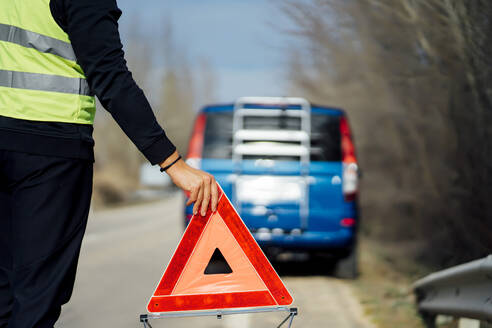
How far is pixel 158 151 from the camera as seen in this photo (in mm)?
2496

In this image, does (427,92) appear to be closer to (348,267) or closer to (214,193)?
(348,267)

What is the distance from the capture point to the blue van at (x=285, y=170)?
27.5 feet

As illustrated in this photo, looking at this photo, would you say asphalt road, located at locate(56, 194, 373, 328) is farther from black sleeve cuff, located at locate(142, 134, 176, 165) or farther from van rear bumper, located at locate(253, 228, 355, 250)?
black sleeve cuff, located at locate(142, 134, 176, 165)

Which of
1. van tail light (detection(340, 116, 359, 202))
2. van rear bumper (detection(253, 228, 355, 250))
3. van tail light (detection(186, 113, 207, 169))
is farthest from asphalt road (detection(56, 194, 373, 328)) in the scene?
van tail light (detection(186, 113, 207, 169))

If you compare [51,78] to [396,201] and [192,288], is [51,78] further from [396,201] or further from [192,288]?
[396,201]

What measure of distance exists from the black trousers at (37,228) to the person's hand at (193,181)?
364 millimetres

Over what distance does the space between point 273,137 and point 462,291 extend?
4767mm

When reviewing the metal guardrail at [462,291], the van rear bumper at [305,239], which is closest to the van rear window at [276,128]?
the van rear bumper at [305,239]

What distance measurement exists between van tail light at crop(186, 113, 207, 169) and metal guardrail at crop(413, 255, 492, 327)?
393cm

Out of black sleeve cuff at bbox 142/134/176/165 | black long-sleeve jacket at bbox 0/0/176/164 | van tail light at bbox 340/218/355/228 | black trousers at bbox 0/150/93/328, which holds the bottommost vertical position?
van tail light at bbox 340/218/355/228

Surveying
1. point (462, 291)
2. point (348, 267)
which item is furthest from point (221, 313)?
point (348, 267)

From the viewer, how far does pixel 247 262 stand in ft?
9.42

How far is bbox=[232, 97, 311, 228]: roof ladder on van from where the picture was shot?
27.7 feet

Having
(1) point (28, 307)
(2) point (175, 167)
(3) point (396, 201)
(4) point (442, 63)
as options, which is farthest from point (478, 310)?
(3) point (396, 201)
